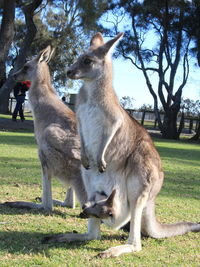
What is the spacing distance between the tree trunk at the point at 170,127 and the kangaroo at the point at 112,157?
16.9m

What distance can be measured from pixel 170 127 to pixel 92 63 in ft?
56.5

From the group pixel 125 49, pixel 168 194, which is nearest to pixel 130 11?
pixel 125 49

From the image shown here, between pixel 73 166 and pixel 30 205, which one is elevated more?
pixel 73 166

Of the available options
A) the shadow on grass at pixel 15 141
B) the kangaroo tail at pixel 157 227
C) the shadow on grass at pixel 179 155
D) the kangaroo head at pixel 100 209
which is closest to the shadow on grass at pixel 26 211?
the kangaroo tail at pixel 157 227

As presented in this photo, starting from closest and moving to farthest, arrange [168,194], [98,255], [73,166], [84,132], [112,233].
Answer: [98,255] → [84,132] → [112,233] → [73,166] → [168,194]

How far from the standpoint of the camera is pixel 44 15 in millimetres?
33531

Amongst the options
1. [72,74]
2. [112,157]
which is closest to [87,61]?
[72,74]

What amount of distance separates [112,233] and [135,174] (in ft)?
2.40

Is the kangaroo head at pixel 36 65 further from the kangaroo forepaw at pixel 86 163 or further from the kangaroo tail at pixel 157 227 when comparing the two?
the kangaroo tail at pixel 157 227

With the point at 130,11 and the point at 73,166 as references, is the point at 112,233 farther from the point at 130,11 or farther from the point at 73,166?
the point at 130,11

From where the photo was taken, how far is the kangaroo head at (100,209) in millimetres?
2824

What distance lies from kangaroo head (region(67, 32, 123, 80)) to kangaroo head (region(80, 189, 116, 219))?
88cm

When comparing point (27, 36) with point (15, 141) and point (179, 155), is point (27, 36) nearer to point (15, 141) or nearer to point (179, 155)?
point (15, 141)

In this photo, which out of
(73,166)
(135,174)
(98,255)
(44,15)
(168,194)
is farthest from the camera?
(44,15)
